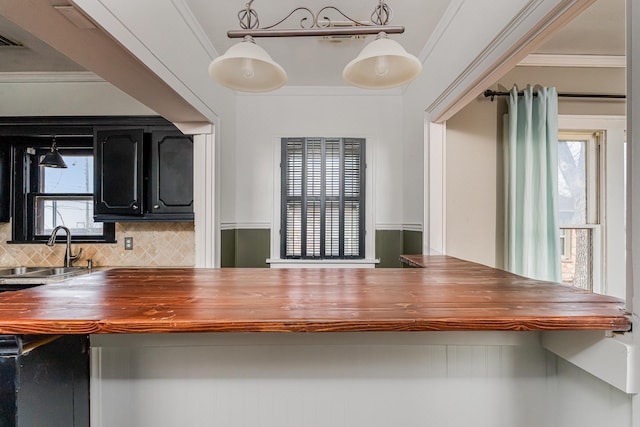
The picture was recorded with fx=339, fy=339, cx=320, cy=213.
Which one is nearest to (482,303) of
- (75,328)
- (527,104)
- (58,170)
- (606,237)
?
(75,328)

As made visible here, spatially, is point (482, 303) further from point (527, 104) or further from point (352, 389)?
point (527, 104)

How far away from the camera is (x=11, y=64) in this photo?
2.89 meters

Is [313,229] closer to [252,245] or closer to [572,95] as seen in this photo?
[252,245]

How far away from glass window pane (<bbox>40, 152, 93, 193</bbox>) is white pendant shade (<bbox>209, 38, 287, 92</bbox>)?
8.13 ft

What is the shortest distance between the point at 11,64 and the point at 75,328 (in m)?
3.35

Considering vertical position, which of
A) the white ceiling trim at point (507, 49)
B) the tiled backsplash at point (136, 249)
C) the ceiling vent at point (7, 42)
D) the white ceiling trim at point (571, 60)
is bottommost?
the tiled backsplash at point (136, 249)

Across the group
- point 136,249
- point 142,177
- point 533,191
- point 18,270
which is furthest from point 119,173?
point 533,191

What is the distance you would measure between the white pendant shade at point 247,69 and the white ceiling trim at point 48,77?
7.54 feet

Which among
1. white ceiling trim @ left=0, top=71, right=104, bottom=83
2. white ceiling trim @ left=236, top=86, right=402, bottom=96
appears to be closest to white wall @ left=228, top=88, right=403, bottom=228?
white ceiling trim @ left=236, top=86, right=402, bottom=96

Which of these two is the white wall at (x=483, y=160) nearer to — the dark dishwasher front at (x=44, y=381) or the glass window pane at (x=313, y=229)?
the glass window pane at (x=313, y=229)

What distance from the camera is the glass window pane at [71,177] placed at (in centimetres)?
322

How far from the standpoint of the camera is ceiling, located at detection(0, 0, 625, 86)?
2143 mm

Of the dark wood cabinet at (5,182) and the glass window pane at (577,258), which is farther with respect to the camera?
the dark wood cabinet at (5,182)

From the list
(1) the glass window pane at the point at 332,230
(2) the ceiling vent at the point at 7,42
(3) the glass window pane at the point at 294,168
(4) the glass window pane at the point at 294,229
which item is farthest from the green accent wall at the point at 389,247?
(2) the ceiling vent at the point at 7,42
